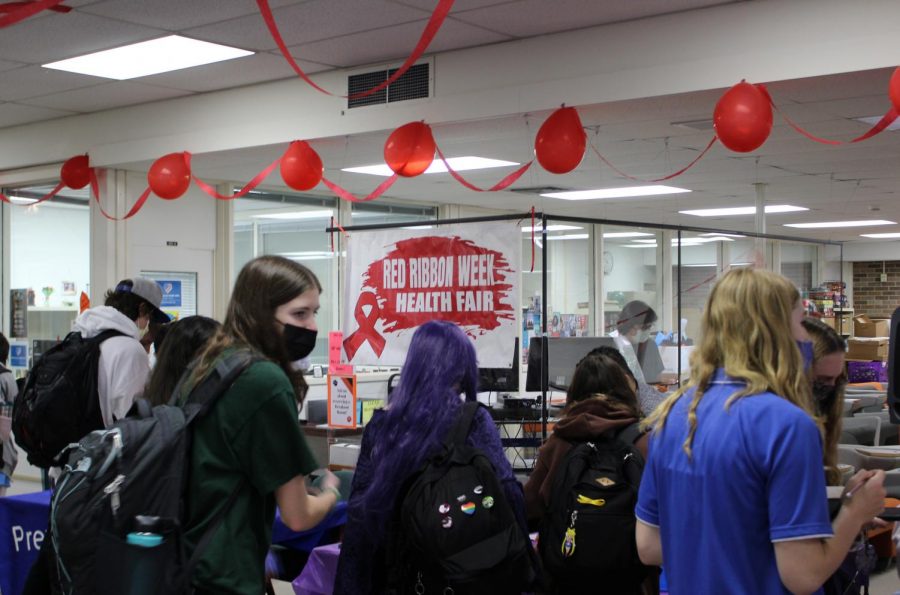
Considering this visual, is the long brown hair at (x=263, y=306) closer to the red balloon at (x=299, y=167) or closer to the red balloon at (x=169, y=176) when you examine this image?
the red balloon at (x=299, y=167)

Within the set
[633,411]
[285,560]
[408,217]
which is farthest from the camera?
[408,217]

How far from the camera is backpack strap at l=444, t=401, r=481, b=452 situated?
271cm

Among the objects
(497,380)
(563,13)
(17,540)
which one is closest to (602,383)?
(497,380)

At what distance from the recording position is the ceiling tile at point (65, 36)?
18.3 feet

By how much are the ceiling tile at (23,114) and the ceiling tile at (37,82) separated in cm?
41

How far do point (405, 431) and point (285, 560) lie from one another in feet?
4.82

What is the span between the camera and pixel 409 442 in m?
2.75

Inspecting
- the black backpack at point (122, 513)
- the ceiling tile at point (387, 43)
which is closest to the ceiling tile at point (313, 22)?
the ceiling tile at point (387, 43)

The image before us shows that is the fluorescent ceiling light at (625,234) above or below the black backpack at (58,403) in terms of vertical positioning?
above

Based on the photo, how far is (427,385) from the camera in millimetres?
2824

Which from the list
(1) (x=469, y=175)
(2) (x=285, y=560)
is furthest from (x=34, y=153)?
(2) (x=285, y=560)

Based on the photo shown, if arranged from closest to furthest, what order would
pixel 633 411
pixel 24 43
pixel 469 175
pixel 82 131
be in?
1. pixel 633 411
2. pixel 24 43
3. pixel 82 131
4. pixel 469 175

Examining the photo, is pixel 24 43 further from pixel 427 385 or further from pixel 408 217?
pixel 408 217

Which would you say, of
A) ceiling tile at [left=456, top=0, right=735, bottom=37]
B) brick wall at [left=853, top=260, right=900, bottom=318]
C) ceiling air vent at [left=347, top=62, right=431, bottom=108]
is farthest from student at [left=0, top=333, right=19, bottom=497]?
brick wall at [left=853, top=260, right=900, bottom=318]
